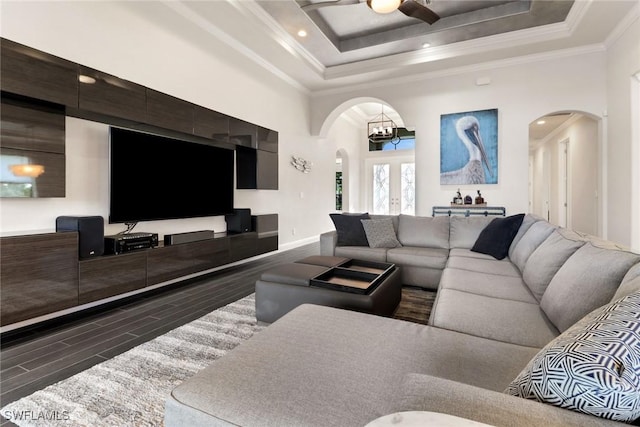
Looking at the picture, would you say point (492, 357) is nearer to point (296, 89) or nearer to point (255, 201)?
point (255, 201)

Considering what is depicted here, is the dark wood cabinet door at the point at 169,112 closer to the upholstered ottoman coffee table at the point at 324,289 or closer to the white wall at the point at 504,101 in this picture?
the upholstered ottoman coffee table at the point at 324,289

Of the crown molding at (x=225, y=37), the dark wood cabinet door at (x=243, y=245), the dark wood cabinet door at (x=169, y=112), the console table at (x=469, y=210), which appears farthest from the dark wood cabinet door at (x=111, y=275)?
the console table at (x=469, y=210)

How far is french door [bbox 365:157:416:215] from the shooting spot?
A: 916 cm

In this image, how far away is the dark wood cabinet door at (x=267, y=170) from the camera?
4691mm

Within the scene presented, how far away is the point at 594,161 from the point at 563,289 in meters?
5.33

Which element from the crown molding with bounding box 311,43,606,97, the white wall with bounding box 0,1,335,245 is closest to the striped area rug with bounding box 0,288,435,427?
the white wall with bounding box 0,1,335,245

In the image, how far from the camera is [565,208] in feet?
23.6

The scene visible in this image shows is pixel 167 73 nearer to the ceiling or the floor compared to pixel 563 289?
nearer to the ceiling

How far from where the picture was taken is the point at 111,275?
2.69 meters

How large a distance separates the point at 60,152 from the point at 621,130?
6321mm

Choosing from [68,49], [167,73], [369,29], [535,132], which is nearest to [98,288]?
[68,49]

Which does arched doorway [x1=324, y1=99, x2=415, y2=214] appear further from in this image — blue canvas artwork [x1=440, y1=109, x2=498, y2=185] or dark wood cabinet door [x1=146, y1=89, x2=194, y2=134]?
dark wood cabinet door [x1=146, y1=89, x2=194, y2=134]

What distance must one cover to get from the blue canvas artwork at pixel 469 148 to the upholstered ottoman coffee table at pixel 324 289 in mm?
3284

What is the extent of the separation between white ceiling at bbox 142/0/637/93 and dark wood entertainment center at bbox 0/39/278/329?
1.12 meters
